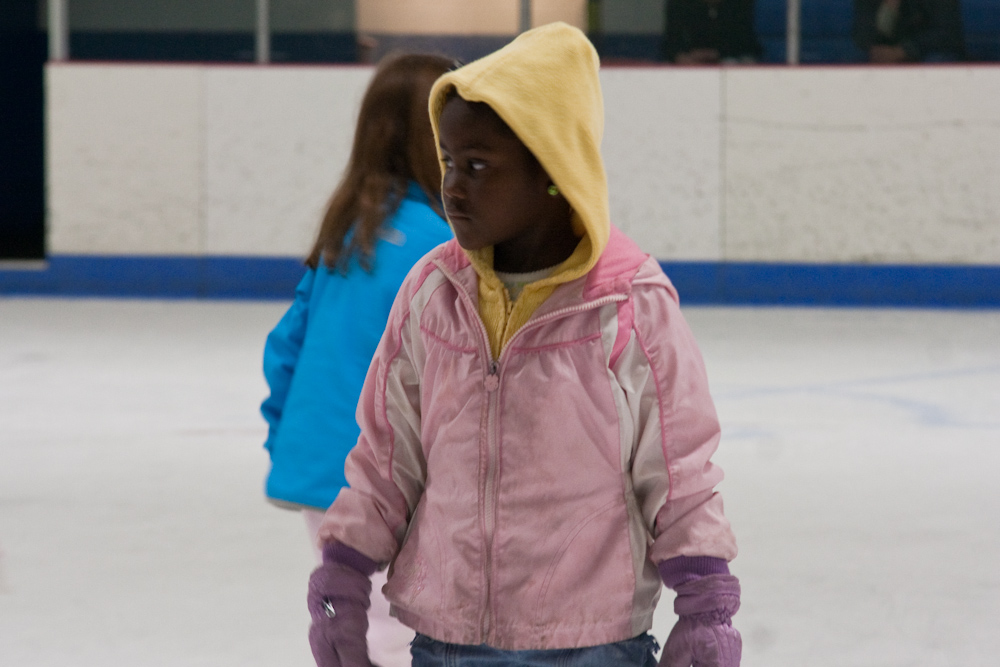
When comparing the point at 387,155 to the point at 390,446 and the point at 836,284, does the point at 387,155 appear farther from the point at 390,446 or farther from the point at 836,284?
the point at 836,284

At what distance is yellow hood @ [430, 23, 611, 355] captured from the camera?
1096 mm

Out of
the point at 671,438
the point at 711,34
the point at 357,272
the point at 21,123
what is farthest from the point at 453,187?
the point at 21,123

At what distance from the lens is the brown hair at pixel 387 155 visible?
1.71 meters

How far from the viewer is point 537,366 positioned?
112 centimetres

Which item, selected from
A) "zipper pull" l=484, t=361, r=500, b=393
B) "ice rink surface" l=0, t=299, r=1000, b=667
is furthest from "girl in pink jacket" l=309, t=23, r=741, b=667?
"ice rink surface" l=0, t=299, r=1000, b=667

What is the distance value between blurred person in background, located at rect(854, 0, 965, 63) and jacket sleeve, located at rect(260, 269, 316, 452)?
21.7 feet

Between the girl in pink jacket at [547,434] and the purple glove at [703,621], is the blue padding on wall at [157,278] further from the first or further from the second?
the purple glove at [703,621]

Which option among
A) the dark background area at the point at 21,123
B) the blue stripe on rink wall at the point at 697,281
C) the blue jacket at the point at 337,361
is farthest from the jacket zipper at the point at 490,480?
the dark background area at the point at 21,123

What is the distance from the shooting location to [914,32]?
25.1ft

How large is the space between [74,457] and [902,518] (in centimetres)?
232

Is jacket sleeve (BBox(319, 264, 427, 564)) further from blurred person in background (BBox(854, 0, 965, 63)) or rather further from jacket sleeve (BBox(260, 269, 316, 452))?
blurred person in background (BBox(854, 0, 965, 63))

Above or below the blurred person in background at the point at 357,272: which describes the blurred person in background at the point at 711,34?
above

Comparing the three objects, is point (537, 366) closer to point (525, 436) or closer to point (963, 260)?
point (525, 436)

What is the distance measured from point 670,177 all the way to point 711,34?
955 mm
